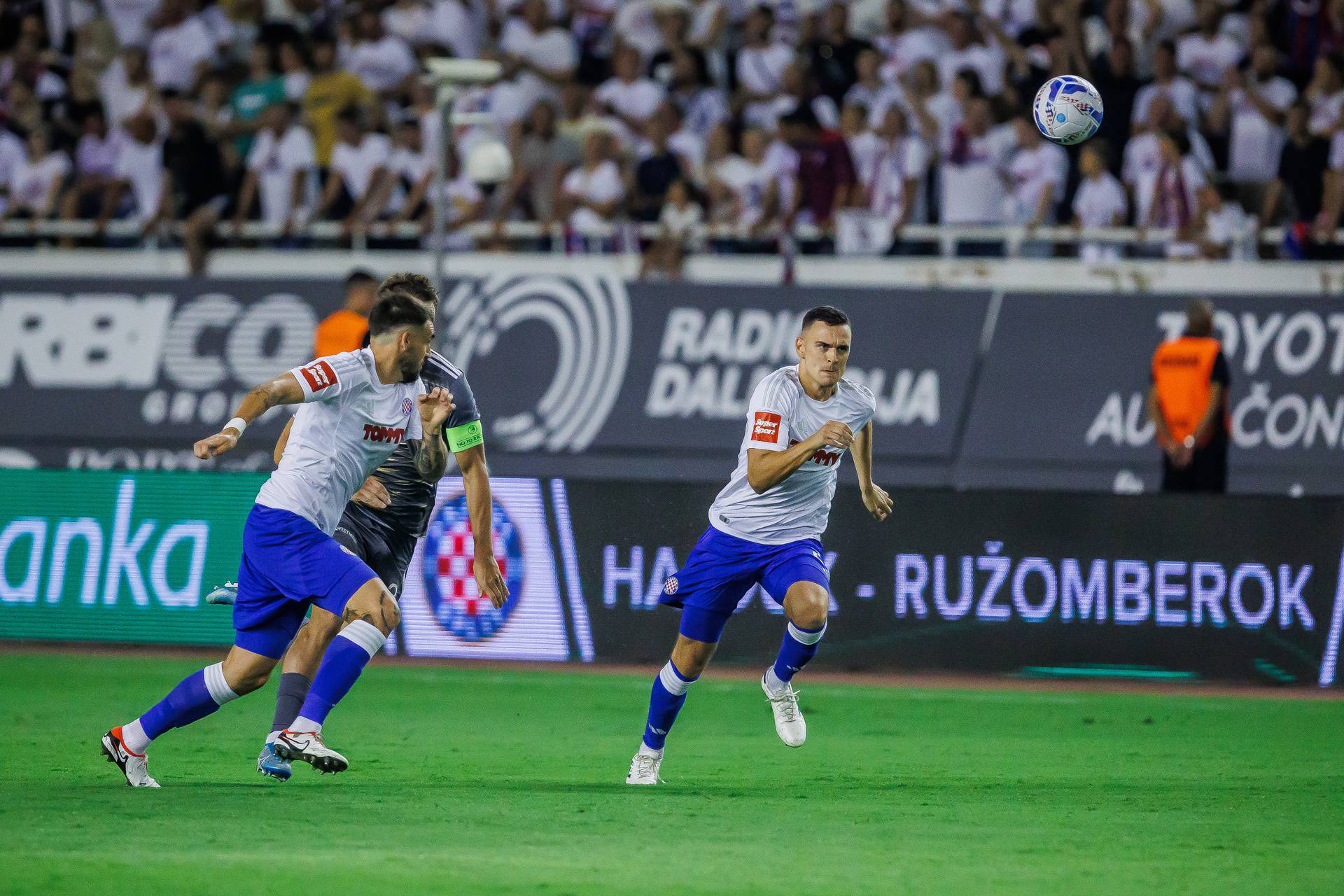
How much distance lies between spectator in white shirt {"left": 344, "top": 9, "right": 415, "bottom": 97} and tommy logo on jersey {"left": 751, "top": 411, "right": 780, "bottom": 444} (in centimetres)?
1277

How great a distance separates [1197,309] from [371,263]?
837cm

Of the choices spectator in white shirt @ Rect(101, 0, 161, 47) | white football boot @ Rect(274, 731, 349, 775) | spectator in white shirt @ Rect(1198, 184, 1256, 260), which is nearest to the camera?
white football boot @ Rect(274, 731, 349, 775)

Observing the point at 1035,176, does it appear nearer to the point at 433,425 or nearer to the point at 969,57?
the point at 969,57

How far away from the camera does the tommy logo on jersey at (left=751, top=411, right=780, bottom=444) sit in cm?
847

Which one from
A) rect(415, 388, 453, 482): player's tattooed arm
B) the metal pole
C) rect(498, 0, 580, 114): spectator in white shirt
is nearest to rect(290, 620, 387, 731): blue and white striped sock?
rect(415, 388, 453, 482): player's tattooed arm

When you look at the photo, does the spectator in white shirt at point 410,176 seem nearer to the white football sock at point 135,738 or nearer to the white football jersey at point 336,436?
the white football jersey at point 336,436

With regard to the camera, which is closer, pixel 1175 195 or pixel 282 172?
pixel 1175 195

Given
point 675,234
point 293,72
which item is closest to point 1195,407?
point 675,234

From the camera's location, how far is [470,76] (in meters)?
17.0

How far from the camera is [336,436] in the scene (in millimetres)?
7867

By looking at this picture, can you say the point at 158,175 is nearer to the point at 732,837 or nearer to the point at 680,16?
the point at 680,16

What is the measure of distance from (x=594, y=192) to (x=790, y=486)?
10.4 m

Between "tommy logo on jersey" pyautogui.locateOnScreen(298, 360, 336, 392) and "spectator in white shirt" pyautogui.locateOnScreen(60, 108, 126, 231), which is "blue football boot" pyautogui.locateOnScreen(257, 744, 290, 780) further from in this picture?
"spectator in white shirt" pyautogui.locateOnScreen(60, 108, 126, 231)

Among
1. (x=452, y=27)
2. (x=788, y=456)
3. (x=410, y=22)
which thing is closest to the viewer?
(x=788, y=456)
